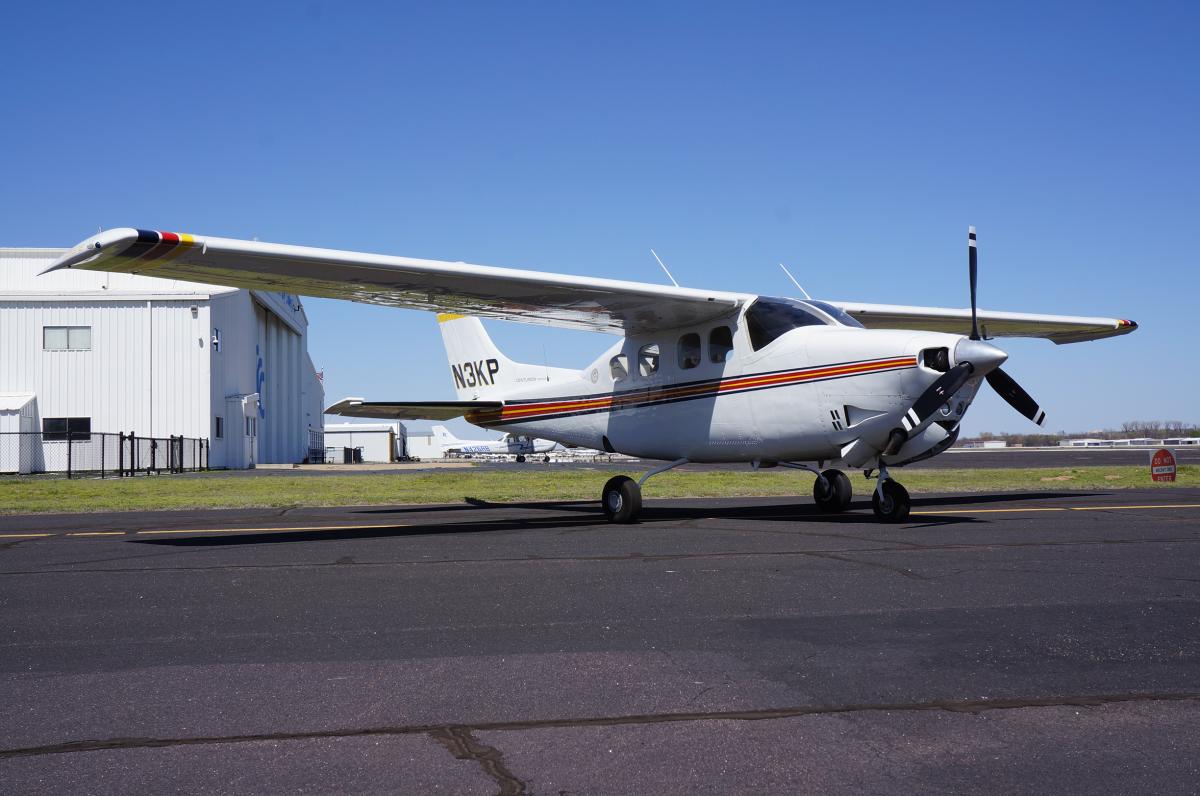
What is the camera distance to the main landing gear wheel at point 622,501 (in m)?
13.3

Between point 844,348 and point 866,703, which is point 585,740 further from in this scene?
point 844,348

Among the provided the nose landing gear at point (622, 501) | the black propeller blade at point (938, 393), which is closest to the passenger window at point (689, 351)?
the nose landing gear at point (622, 501)

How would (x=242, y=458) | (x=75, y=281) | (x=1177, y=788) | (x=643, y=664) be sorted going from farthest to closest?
(x=242, y=458), (x=75, y=281), (x=643, y=664), (x=1177, y=788)

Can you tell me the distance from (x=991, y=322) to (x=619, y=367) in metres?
7.16

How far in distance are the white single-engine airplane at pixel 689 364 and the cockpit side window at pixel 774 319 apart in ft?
0.06

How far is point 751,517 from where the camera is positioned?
44.5ft

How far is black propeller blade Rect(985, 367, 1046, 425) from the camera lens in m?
12.3

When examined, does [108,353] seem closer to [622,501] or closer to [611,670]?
[622,501]

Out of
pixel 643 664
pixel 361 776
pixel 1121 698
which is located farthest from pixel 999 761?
pixel 361 776

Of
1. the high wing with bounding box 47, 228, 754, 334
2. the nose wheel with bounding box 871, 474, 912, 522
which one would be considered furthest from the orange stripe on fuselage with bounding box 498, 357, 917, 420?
the nose wheel with bounding box 871, 474, 912, 522

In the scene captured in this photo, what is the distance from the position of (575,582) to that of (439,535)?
179 inches

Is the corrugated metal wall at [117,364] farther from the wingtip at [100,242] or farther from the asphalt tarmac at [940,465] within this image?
the wingtip at [100,242]

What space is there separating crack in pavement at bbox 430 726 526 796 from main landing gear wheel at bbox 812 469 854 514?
11220 millimetres

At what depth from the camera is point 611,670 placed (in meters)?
4.55
